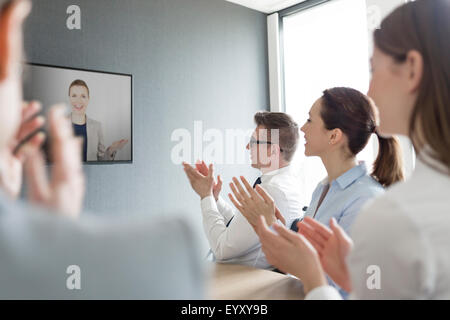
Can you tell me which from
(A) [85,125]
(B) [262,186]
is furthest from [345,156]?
(A) [85,125]

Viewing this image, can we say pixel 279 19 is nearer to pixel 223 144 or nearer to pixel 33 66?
pixel 223 144

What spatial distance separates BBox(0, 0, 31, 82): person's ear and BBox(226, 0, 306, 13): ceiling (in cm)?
375

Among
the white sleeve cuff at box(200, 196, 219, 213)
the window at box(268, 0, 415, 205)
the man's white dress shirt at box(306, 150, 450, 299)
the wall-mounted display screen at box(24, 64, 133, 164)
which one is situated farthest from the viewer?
the window at box(268, 0, 415, 205)

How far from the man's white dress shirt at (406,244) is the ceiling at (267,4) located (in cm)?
360

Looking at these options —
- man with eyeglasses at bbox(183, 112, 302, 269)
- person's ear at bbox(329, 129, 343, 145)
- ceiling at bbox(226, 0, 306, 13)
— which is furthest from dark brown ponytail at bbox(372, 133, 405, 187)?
ceiling at bbox(226, 0, 306, 13)

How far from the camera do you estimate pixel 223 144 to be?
3.59 meters

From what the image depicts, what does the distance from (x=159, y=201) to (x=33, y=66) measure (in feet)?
4.64

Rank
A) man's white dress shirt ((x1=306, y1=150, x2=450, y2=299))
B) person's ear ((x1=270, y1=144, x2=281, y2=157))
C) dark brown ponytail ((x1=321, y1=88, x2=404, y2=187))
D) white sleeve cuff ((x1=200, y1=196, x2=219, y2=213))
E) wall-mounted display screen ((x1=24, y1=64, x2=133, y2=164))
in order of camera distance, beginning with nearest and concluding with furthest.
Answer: man's white dress shirt ((x1=306, y1=150, x2=450, y2=299))
dark brown ponytail ((x1=321, y1=88, x2=404, y2=187))
white sleeve cuff ((x1=200, y1=196, x2=219, y2=213))
person's ear ((x1=270, y1=144, x2=281, y2=157))
wall-mounted display screen ((x1=24, y1=64, x2=133, y2=164))

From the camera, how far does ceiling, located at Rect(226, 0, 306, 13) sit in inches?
148

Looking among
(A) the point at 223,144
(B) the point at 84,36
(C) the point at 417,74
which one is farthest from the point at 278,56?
(C) the point at 417,74

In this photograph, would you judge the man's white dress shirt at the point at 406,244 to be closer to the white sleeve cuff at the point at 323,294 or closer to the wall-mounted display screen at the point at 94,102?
the white sleeve cuff at the point at 323,294

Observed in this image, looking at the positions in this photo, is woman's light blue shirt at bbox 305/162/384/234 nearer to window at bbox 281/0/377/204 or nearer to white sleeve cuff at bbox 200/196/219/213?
white sleeve cuff at bbox 200/196/219/213

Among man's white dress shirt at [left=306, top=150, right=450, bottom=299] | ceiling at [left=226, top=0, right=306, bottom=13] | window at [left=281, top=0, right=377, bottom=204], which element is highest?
ceiling at [left=226, top=0, right=306, bottom=13]

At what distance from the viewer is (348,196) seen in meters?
1.40
